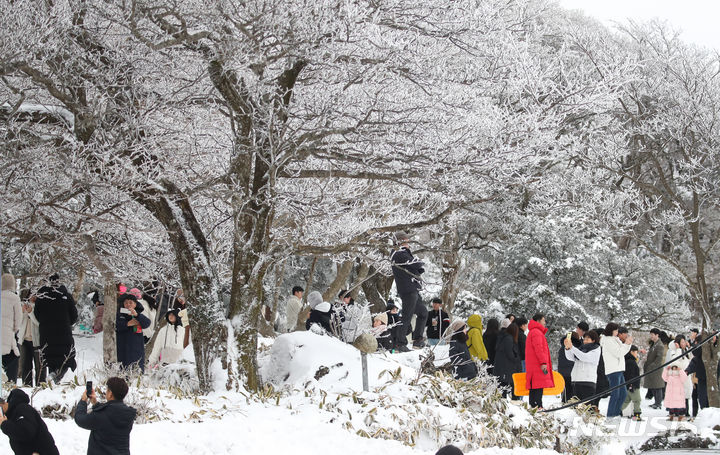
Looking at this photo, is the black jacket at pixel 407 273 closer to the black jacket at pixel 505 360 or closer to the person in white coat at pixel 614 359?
the black jacket at pixel 505 360

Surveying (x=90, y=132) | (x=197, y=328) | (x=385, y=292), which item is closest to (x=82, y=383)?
(x=197, y=328)

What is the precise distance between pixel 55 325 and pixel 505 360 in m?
6.10

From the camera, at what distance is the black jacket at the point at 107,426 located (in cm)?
524

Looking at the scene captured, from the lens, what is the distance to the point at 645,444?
10.8m

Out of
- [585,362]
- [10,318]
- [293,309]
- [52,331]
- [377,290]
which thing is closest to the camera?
[10,318]

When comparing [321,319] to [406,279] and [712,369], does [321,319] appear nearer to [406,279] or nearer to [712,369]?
[406,279]

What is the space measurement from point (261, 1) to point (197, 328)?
355 centimetres

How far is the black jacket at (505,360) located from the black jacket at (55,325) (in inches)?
227

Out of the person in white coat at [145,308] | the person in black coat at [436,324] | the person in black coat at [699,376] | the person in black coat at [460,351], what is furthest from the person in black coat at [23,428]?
the person in black coat at [699,376]

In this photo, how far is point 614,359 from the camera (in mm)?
12031

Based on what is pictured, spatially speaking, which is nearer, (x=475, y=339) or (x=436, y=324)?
(x=475, y=339)

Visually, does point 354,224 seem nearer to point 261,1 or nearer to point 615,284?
point 261,1

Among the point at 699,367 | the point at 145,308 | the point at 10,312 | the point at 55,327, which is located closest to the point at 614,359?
the point at 699,367

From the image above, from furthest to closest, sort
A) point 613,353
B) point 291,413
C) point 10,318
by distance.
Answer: point 613,353
point 10,318
point 291,413
